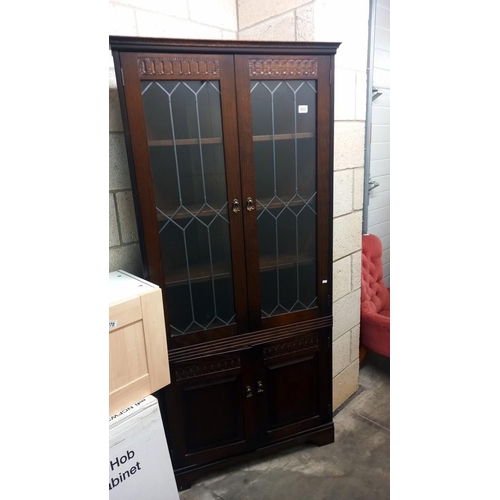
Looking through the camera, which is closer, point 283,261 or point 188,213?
point 188,213

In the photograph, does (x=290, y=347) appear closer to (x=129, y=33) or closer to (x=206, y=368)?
(x=206, y=368)

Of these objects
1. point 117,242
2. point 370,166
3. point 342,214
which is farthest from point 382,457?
point 370,166

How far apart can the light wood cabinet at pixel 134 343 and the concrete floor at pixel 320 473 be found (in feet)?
2.53

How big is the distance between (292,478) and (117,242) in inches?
55.6

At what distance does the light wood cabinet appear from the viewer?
118 centimetres

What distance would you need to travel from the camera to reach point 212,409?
168cm

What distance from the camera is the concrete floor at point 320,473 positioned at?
66.5 inches

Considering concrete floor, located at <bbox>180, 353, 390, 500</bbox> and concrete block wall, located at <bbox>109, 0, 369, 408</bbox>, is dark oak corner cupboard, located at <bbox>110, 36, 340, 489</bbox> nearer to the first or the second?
concrete floor, located at <bbox>180, 353, 390, 500</bbox>

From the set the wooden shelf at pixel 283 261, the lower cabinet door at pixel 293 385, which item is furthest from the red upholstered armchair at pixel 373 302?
the wooden shelf at pixel 283 261

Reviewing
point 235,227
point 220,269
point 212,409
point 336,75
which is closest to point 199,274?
point 220,269

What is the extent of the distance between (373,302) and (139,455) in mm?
1841

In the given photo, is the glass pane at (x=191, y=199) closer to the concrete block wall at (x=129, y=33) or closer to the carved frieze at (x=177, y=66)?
the carved frieze at (x=177, y=66)

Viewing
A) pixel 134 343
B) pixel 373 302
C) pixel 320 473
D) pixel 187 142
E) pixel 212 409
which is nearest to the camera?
pixel 134 343
